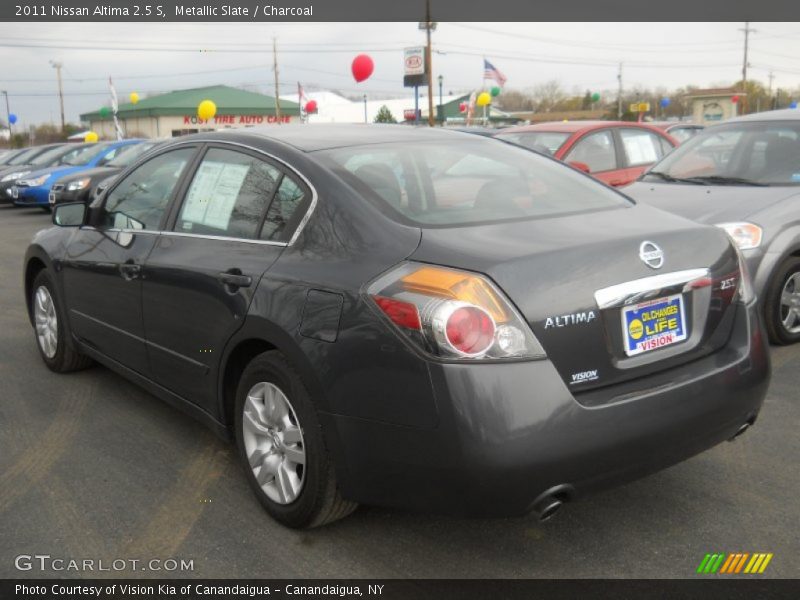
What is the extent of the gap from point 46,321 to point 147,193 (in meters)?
1.64

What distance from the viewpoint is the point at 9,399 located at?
4742 mm

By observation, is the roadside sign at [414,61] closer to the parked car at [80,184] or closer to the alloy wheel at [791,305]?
the parked car at [80,184]

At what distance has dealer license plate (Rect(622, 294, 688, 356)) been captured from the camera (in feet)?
8.73

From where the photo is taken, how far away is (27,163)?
1966 cm

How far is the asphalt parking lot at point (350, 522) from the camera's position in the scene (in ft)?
9.31

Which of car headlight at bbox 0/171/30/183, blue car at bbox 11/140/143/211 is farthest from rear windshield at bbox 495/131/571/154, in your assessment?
car headlight at bbox 0/171/30/183

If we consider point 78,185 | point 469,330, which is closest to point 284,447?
point 469,330

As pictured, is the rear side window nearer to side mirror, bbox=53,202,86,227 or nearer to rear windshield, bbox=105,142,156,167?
side mirror, bbox=53,202,86,227

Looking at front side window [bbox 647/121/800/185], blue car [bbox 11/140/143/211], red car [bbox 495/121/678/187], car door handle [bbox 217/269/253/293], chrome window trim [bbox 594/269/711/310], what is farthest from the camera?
blue car [bbox 11/140/143/211]

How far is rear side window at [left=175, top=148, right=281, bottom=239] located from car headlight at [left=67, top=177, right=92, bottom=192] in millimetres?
11479

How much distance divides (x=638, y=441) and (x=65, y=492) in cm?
245

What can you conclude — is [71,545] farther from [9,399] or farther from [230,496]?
[9,399]

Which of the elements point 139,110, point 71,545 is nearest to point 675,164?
point 71,545

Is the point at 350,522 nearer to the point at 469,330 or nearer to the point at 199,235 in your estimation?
the point at 469,330
